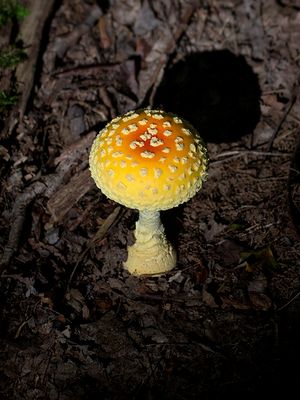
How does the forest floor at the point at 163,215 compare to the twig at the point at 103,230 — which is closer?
the forest floor at the point at 163,215

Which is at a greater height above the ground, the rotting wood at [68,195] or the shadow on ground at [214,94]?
the shadow on ground at [214,94]

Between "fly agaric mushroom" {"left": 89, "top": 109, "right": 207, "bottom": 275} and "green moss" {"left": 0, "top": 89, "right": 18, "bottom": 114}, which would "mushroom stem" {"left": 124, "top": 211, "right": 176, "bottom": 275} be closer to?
"fly agaric mushroom" {"left": 89, "top": 109, "right": 207, "bottom": 275}

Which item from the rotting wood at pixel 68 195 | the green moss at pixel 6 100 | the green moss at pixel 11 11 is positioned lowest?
the rotting wood at pixel 68 195

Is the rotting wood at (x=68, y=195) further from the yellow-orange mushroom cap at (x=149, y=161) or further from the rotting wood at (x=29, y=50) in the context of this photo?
the yellow-orange mushroom cap at (x=149, y=161)

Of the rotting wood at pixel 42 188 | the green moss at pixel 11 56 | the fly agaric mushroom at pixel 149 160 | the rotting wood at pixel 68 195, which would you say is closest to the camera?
the fly agaric mushroom at pixel 149 160

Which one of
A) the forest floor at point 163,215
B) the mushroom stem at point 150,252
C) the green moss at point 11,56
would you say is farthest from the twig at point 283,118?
the green moss at point 11,56

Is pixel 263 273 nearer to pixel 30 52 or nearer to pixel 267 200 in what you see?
pixel 267 200

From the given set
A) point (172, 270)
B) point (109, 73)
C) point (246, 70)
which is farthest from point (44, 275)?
point (246, 70)

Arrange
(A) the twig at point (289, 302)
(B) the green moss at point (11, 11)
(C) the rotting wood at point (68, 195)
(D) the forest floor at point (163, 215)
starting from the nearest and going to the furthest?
(D) the forest floor at point (163, 215) < (A) the twig at point (289, 302) < (C) the rotting wood at point (68, 195) < (B) the green moss at point (11, 11)

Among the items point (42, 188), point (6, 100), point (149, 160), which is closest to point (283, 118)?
point (149, 160)
